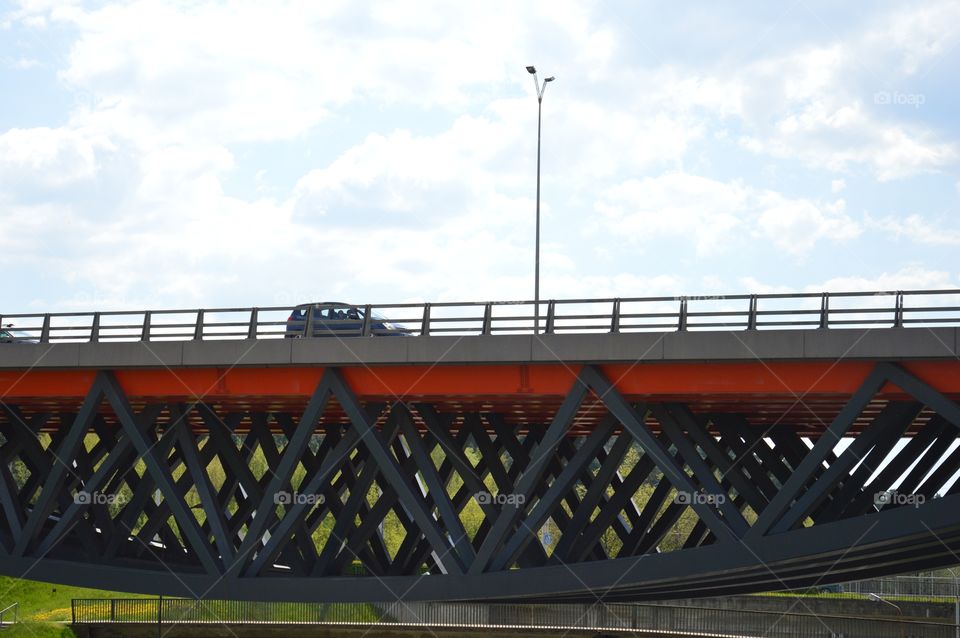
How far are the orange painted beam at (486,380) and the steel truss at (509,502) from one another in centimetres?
55

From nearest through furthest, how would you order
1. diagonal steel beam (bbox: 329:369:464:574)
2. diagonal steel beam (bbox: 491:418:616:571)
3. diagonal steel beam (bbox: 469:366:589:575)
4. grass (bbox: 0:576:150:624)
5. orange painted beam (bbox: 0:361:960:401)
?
orange painted beam (bbox: 0:361:960:401)
diagonal steel beam (bbox: 491:418:616:571)
diagonal steel beam (bbox: 469:366:589:575)
diagonal steel beam (bbox: 329:369:464:574)
grass (bbox: 0:576:150:624)

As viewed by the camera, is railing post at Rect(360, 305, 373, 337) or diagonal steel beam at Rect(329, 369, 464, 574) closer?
diagonal steel beam at Rect(329, 369, 464, 574)

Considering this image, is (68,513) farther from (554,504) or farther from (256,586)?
(554,504)

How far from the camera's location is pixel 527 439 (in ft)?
116

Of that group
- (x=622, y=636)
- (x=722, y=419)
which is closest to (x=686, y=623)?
(x=622, y=636)

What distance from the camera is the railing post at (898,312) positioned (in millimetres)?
24312

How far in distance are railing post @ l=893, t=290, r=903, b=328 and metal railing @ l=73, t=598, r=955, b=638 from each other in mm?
18385

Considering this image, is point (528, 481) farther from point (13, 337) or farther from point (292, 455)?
point (13, 337)

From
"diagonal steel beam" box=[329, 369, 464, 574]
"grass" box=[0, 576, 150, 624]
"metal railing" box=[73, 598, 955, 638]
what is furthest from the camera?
"grass" box=[0, 576, 150, 624]

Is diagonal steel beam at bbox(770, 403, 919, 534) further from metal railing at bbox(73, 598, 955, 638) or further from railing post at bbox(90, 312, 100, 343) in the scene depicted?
railing post at bbox(90, 312, 100, 343)

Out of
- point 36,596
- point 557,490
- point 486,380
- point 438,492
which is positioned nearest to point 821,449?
point 557,490

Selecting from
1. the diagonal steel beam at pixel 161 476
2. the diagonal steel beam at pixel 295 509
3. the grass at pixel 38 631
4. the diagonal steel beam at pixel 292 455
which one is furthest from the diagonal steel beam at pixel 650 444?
the grass at pixel 38 631

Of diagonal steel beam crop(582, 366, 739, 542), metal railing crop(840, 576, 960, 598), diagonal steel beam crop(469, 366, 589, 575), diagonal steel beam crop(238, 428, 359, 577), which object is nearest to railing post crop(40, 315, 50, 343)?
diagonal steel beam crop(238, 428, 359, 577)

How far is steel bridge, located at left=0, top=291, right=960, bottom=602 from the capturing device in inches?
949
